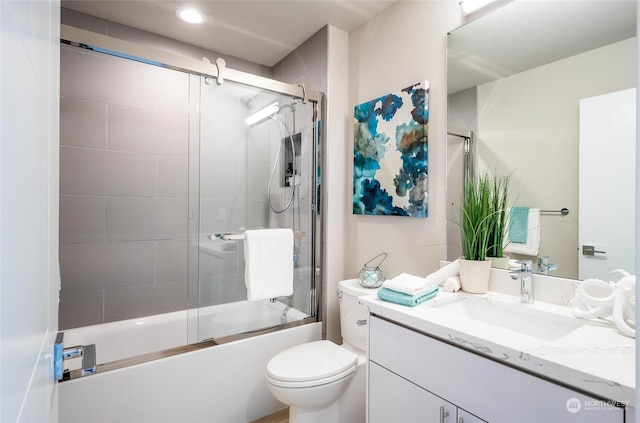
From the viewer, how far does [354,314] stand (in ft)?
6.33

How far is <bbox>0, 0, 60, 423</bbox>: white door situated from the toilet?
1.16 metres

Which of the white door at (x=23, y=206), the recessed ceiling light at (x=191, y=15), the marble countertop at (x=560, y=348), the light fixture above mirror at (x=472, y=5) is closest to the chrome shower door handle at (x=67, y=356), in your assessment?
the white door at (x=23, y=206)

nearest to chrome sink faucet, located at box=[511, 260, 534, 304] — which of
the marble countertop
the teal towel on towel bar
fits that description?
the marble countertop

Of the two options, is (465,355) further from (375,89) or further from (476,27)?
(375,89)

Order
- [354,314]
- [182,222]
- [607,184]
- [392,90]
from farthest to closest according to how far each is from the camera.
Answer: [182,222] → [392,90] → [354,314] → [607,184]

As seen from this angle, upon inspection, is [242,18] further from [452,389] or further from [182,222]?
[452,389]

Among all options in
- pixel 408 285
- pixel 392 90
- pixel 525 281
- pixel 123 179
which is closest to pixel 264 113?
pixel 392 90

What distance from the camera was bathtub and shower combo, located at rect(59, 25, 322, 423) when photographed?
1787mm

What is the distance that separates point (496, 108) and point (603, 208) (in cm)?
61

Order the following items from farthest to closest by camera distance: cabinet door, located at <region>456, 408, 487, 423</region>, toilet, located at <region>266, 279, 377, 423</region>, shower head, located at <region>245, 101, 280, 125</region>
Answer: shower head, located at <region>245, 101, 280, 125</region>
toilet, located at <region>266, 279, 377, 423</region>
cabinet door, located at <region>456, 408, 487, 423</region>

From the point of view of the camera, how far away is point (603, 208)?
1.22 meters

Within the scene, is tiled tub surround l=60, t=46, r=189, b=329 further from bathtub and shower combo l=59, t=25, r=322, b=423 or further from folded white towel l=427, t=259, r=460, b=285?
folded white towel l=427, t=259, r=460, b=285

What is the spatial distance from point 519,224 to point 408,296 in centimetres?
62

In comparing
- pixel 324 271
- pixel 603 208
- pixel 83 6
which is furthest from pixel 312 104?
pixel 603 208
